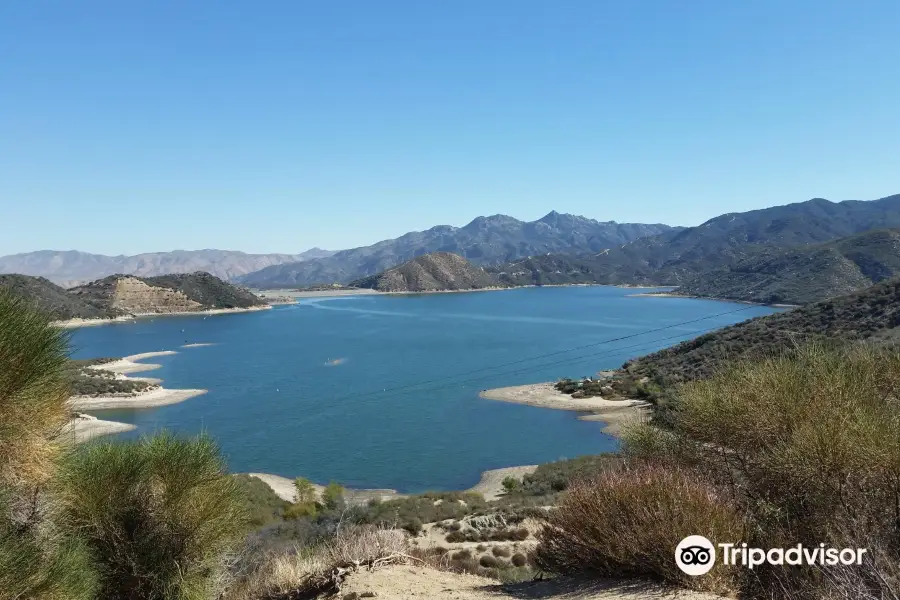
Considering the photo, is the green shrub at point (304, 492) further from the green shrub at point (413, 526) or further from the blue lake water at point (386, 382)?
the green shrub at point (413, 526)

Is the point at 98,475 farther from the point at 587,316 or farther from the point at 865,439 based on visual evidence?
the point at 587,316

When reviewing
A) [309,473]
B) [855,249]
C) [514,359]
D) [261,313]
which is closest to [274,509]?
[309,473]

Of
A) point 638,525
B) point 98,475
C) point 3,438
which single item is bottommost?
point 638,525

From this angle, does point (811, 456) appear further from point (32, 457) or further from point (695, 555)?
point (32, 457)

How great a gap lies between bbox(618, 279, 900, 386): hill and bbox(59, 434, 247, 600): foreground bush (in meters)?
36.1

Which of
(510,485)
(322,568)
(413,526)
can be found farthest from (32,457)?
(510,485)

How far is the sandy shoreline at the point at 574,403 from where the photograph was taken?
132 ft

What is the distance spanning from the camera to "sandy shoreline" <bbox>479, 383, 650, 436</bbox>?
40.2 m


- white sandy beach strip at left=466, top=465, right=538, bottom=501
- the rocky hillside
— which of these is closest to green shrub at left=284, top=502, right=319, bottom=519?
white sandy beach strip at left=466, top=465, right=538, bottom=501

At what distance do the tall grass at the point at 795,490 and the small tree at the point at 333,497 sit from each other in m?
18.0

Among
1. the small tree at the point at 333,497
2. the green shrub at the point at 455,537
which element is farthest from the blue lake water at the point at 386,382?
the green shrub at the point at 455,537

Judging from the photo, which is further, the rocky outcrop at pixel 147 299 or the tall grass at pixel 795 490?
the rocky outcrop at pixel 147 299

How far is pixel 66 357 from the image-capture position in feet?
18.8

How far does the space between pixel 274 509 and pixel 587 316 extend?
100014 millimetres
